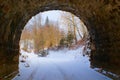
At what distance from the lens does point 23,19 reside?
17016mm

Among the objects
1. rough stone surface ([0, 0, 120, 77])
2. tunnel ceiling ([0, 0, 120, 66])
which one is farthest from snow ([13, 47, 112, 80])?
tunnel ceiling ([0, 0, 120, 66])

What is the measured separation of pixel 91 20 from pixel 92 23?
0.23m

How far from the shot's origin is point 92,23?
58.3 feet

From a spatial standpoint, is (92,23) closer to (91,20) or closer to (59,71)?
(91,20)

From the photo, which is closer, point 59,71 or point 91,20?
point 91,20

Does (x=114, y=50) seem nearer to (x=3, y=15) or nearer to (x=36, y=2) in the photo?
(x=36, y=2)

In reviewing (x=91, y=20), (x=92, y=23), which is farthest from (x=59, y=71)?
(x=91, y=20)

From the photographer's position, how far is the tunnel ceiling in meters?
12.6

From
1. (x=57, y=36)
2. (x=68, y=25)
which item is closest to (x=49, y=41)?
(x=57, y=36)

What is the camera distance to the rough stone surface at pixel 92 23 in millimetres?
12708

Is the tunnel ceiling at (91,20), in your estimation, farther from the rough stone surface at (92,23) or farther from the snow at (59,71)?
the snow at (59,71)

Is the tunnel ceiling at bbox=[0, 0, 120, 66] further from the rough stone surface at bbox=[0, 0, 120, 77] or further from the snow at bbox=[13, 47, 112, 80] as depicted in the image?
the snow at bbox=[13, 47, 112, 80]

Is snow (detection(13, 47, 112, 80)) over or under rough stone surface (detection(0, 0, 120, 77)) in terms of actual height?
under

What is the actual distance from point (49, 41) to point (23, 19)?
177 ft
